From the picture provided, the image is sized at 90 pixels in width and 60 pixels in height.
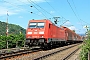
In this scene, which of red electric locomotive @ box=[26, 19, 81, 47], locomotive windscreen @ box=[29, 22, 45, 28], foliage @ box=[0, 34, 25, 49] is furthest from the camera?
foliage @ box=[0, 34, 25, 49]

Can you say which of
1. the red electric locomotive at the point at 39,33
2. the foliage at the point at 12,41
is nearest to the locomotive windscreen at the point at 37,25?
the red electric locomotive at the point at 39,33

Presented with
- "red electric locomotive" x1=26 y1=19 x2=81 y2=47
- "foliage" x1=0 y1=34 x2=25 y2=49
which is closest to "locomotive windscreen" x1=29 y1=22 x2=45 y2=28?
"red electric locomotive" x1=26 y1=19 x2=81 y2=47

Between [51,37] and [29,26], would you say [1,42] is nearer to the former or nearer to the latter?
[29,26]

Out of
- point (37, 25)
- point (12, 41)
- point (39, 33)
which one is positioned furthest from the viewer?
point (12, 41)

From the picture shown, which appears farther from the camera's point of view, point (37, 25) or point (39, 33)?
point (37, 25)

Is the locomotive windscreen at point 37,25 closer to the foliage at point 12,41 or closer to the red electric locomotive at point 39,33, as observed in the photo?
the red electric locomotive at point 39,33

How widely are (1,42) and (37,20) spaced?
16.6 ft

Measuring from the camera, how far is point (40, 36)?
2627 cm

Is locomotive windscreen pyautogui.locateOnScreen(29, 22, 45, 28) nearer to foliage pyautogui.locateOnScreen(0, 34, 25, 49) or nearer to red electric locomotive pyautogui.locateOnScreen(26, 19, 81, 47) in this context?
red electric locomotive pyautogui.locateOnScreen(26, 19, 81, 47)

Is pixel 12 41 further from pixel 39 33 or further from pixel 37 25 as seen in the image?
pixel 39 33

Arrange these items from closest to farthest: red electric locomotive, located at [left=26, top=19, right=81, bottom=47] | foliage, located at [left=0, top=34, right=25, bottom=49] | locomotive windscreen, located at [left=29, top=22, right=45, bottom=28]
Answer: red electric locomotive, located at [left=26, top=19, right=81, bottom=47]
locomotive windscreen, located at [left=29, top=22, right=45, bottom=28]
foliage, located at [left=0, top=34, right=25, bottom=49]

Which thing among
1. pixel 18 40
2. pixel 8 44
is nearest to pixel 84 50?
pixel 8 44

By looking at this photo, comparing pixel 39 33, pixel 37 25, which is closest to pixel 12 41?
pixel 37 25

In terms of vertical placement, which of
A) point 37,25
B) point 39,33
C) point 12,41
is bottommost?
point 12,41
